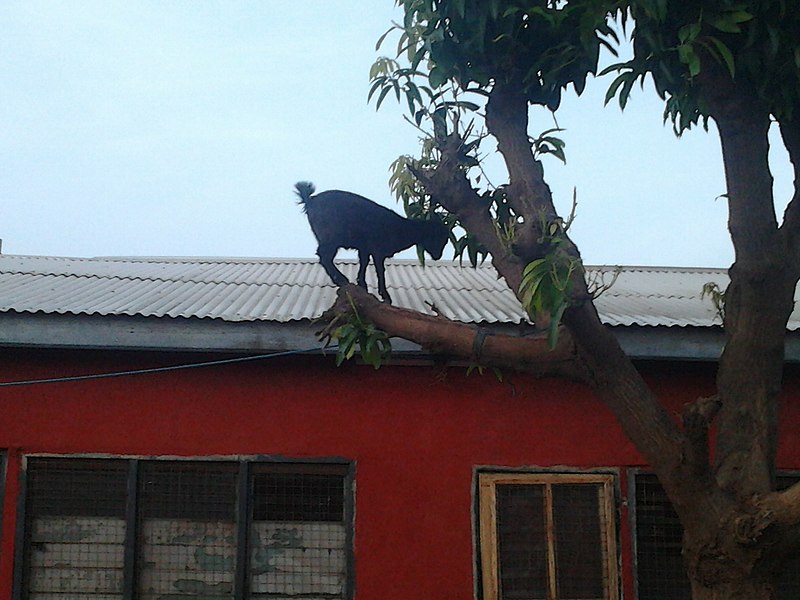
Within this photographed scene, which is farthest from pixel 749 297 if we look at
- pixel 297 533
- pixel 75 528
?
pixel 75 528

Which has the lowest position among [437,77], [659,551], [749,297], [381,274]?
[659,551]

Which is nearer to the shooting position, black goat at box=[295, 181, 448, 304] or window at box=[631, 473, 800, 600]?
black goat at box=[295, 181, 448, 304]

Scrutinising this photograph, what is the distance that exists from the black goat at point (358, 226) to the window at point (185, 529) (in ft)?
4.43

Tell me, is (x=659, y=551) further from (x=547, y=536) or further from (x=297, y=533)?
(x=297, y=533)

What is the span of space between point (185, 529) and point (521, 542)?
1.89 meters

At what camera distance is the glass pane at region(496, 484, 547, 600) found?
17.0 feet

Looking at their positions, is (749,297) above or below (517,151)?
below

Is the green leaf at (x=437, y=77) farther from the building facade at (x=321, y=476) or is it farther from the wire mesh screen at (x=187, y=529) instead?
the wire mesh screen at (x=187, y=529)

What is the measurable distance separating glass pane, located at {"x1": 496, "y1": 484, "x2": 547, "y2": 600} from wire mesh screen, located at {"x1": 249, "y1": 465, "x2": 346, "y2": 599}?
0.90 meters

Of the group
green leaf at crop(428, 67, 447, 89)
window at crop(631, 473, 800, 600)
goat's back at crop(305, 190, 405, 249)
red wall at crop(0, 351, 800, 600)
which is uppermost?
green leaf at crop(428, 67, 447, 89)

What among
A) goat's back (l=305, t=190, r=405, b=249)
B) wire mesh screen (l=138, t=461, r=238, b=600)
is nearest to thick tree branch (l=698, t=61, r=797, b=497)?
goat's back (l=305, t=190, r=405, b=249)

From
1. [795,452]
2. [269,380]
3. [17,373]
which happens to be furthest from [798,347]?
[17,373]

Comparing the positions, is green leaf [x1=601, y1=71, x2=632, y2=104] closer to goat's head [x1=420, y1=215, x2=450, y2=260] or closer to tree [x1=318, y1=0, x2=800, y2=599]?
tree [x1=318, y1=0, x2=800, y2=599]

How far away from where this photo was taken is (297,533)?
205 inches
